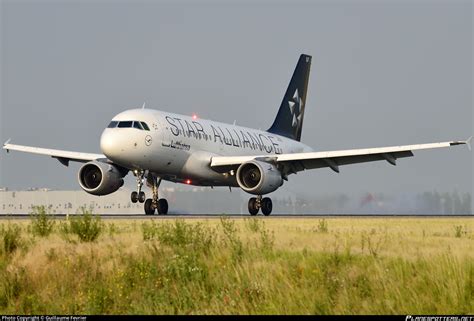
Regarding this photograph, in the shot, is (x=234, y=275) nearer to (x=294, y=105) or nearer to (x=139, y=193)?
(x=139, y=193)

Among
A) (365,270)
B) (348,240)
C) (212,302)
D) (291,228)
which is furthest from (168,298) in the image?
(291,228)

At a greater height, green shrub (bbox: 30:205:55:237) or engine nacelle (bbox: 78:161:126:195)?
engine nacelle (bbox: 78:161:126:195)

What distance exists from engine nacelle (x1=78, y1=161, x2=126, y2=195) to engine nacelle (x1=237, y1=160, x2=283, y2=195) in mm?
5747

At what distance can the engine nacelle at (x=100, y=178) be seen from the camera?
46.5 m

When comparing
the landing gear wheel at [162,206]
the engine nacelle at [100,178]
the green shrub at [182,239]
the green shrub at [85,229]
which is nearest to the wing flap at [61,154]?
the engine nacelle at [100,178]

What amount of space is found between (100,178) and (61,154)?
4.93 meters

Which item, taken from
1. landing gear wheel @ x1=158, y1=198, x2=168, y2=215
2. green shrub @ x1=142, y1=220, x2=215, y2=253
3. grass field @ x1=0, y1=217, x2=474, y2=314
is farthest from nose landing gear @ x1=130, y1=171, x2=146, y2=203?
green shrub @ x1=142, y1=220, x2=215, y2=253

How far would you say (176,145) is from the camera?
45469 mm

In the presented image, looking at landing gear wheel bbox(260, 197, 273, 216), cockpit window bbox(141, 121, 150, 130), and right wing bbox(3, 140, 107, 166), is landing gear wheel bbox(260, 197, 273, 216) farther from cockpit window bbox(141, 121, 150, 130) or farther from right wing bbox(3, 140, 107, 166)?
right wing bbox(3, 140, 107, 166)

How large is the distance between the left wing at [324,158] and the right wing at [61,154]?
6.74m

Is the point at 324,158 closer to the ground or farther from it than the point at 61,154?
closer to the ground

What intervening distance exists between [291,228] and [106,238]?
7.09 metres

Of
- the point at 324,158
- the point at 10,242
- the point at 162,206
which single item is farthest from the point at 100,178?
the point at 10,242

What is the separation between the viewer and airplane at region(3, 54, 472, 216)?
43.6m
